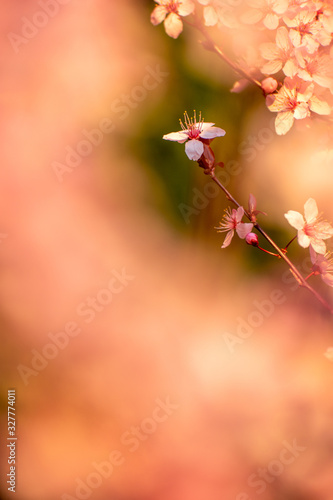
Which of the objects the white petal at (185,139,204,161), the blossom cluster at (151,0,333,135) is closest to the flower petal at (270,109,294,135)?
the blossom cluster at (151,0,333,135)

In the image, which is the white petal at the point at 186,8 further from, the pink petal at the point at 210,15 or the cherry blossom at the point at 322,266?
the cherry blossom at the point at 322,266

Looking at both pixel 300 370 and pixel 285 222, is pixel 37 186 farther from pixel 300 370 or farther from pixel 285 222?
pixel 300 370

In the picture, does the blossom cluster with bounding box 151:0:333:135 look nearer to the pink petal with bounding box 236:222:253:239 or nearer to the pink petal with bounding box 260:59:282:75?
the pink petal with bounding box 260:59:282:75

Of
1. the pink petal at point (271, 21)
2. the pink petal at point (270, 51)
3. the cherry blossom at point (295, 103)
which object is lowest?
the cherry blossom at point (295, 103)

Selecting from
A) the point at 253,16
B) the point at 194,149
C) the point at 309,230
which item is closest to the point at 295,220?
the point at 309,230

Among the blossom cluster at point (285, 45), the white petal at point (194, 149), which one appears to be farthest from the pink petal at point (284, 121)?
the white petal at point (194, 149)
